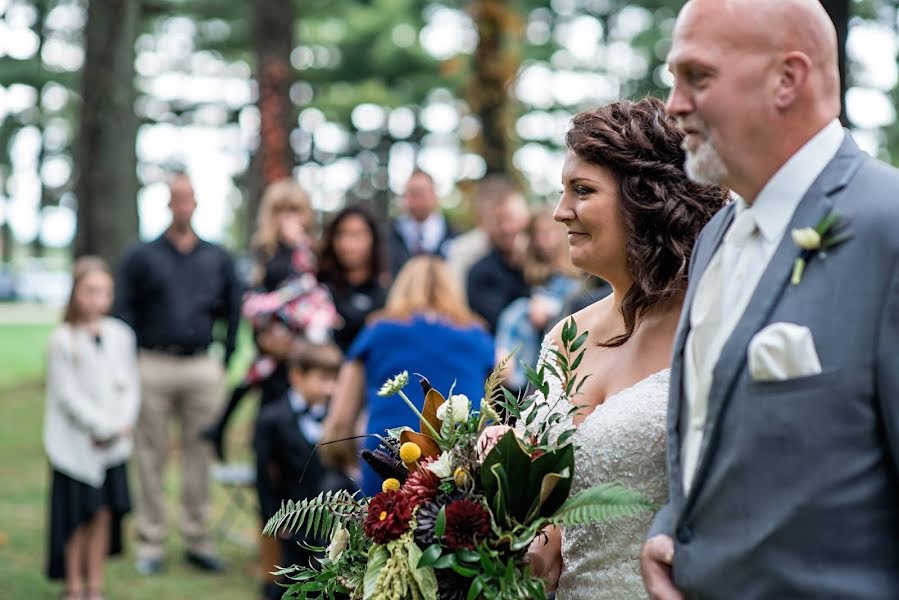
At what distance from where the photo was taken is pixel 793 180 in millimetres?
2139

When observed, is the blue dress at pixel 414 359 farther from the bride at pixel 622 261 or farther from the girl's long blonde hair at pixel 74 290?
the bride at pixel 622 261

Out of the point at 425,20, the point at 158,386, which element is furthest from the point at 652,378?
the point at 425,20

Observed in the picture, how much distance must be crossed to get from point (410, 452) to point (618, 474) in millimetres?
474

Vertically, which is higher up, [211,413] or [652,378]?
[652,378]

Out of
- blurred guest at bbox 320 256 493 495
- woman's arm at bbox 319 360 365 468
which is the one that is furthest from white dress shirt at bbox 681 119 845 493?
woman's arm at bbox 319 360 365 468

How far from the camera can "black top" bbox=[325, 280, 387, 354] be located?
764cm

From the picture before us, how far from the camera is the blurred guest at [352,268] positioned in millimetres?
7637

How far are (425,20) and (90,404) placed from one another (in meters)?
27.8

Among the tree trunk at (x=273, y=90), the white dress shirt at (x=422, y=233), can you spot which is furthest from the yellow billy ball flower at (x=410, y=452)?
the tree trunk at (x=273, y=90)

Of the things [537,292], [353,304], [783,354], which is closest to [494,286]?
[537,292]

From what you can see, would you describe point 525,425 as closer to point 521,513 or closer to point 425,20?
point 521,513

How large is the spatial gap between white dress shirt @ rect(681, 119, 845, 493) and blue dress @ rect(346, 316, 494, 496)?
3771 millimetres

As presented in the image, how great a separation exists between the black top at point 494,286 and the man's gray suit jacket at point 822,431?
21.8 feet

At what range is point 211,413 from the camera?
9086 millimetres
